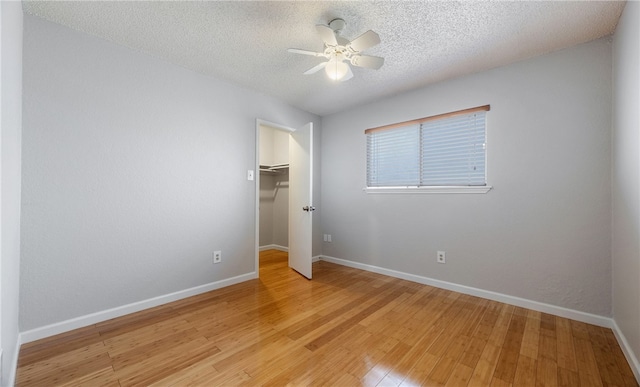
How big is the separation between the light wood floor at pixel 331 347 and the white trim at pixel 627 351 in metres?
0.03

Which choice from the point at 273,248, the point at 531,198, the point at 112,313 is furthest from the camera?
the point at 273,248

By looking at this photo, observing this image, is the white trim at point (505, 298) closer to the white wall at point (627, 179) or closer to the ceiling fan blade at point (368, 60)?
the white wall at point (627, 179)

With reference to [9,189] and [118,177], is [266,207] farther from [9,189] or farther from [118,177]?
[9,189]

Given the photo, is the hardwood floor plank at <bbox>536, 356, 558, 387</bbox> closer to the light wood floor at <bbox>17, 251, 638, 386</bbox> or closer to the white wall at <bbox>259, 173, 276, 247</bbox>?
the light wood floor at <bbox>17, 251, 638, 386</bbox>

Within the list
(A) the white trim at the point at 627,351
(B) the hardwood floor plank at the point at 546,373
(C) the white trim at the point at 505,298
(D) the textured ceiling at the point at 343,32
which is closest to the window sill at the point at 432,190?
(C) the white trim at the point at 505,298

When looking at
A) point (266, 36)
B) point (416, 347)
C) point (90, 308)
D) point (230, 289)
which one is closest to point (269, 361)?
point (416, 347)

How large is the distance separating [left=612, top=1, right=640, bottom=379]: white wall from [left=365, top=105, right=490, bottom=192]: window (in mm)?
889

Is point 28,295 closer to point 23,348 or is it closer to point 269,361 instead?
point 23,348

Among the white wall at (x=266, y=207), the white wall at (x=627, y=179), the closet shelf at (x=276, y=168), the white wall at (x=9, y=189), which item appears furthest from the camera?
the white wall at (x=266, y=207)

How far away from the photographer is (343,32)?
2.03m

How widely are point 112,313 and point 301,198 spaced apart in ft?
7.30

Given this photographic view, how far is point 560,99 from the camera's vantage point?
7.33 feet

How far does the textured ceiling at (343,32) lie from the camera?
1.77m

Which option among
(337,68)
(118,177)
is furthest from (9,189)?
(337,68)
